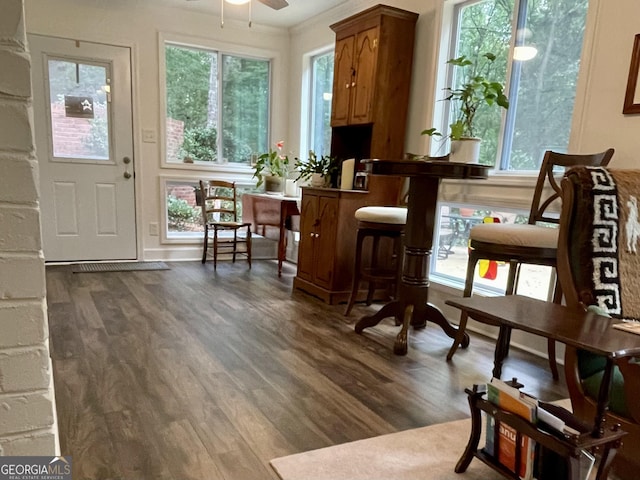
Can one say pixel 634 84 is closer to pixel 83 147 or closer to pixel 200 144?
pixel 200 144

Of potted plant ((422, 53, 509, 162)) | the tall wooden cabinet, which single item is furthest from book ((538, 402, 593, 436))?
the tall wooden cabinet

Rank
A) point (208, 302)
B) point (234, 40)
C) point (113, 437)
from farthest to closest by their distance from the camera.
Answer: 1. point (234, 40)
2. point (208, 302)
3. point (113, 437)

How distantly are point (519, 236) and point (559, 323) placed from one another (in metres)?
1.02

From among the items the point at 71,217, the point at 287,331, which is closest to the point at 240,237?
the point at 71,217

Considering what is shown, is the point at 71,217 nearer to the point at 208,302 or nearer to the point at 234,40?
the point at 208,302

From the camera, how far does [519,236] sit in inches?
84.3

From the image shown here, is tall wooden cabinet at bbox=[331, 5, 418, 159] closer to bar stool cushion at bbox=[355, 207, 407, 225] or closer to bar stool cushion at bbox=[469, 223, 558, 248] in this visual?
bar stool cushion at bbox=[355, 207, 407, 225]

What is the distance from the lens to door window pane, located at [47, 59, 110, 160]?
430cm

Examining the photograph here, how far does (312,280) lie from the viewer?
143 inches

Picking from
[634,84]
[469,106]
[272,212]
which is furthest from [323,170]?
[634,84]

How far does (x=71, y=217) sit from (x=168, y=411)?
3.33 m

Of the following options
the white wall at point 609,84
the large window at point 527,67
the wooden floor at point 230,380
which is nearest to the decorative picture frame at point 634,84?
the white wall at point 609,84

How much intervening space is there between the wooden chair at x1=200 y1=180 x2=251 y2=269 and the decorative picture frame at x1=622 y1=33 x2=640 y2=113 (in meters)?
3.36

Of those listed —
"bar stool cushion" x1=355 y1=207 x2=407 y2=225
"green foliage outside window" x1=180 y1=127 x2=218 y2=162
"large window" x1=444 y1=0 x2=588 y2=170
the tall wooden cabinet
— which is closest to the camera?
"large window" x1=444 y1=0 x2=588 y2=170
